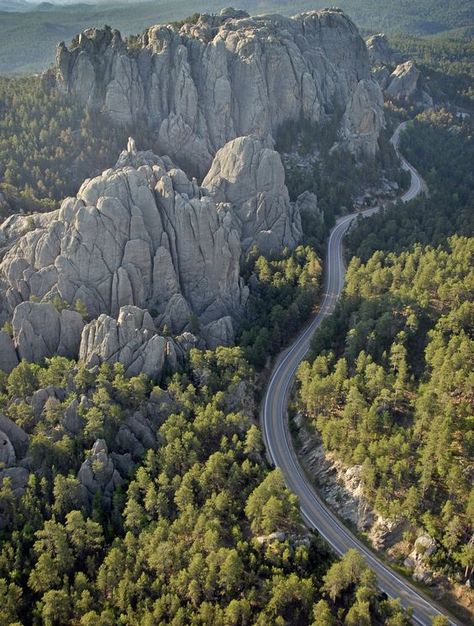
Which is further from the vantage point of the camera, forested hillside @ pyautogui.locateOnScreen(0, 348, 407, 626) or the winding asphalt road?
the winding asphalt road

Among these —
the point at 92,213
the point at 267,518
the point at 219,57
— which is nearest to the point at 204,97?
the point at 219,57

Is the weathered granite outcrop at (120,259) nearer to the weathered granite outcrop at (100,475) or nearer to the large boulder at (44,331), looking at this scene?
the large boulder at (44,331)

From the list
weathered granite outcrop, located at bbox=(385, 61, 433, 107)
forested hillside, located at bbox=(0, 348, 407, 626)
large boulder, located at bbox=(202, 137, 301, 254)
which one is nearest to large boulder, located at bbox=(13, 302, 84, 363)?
forested hillside, located at bbox=(0, 348, 407, 626)

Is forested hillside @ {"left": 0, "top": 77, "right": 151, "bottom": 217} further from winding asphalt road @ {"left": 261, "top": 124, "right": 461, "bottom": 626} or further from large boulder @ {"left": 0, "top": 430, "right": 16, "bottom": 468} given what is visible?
large boulder @ {"left": 0, "top": 430, "right": 16, "bottom": 468}

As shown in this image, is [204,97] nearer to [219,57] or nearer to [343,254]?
[219,57]

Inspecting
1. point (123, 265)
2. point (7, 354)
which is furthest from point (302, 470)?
point (123, 265)

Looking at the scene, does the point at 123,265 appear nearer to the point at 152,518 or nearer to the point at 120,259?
the point at 120,259
